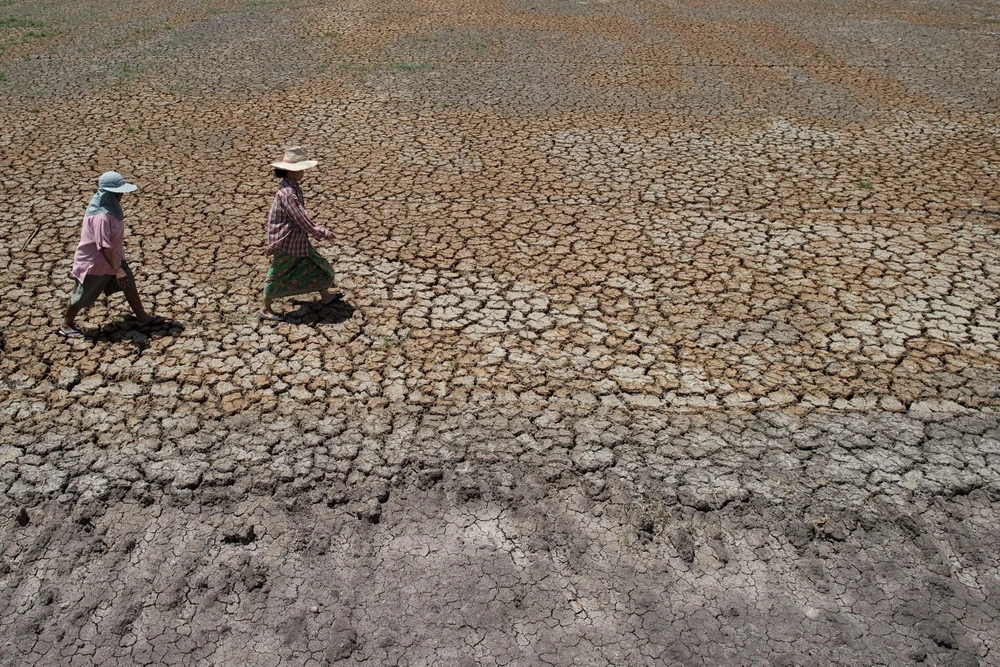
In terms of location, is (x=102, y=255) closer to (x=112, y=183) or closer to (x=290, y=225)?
(x=112, y=183)

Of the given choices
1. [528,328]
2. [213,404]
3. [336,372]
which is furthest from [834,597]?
[213,404]

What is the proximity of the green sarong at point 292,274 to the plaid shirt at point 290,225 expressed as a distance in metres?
0.07

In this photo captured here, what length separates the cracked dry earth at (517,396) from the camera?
14.3ft

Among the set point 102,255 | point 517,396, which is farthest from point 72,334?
point 517,396

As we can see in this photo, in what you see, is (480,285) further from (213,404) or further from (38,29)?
(38,29)

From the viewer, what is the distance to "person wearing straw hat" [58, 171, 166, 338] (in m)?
5.91

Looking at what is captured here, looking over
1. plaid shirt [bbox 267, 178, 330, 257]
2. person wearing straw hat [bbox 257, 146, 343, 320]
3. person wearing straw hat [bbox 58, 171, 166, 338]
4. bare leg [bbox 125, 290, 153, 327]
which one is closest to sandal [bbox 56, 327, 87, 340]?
person wearing straw hat [bbox 58, 171, 166, 338]

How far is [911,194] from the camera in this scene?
28.6 ft

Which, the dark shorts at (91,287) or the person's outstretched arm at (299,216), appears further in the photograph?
the person's outstretched arm at (299,216)

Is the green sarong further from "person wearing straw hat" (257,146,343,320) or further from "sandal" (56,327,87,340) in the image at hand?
"sandal" (56,327,87,340)

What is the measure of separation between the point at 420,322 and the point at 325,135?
484cm

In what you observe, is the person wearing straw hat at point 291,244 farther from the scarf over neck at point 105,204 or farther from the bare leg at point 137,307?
the scarf over neck at point 105,204

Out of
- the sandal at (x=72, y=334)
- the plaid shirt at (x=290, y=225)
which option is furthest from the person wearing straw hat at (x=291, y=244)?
the sandal at (x=72, y=334)

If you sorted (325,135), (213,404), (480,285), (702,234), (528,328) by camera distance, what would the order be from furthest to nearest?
(325,135), (702,234), (480,285), (528,328), (213,404)
